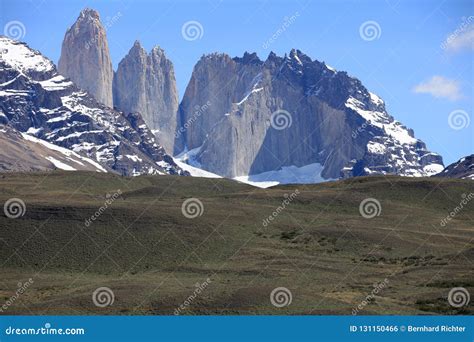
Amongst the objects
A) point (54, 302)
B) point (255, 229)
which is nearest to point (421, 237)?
point (255, 229)

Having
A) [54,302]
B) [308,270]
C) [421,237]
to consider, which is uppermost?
[421,237]

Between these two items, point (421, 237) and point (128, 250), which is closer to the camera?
point (128, 250)

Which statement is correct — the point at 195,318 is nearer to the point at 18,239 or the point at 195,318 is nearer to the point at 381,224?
the point at 18,239

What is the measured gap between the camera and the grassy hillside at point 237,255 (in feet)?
322

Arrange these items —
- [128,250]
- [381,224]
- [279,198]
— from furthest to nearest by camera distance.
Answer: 1. [279,198]
2. [381,224]
3. [128,250]

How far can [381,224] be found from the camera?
548 feet

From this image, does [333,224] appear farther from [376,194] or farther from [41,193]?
[41,193]

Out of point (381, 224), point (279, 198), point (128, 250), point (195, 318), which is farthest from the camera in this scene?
point (279, 198)

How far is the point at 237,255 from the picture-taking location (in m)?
138

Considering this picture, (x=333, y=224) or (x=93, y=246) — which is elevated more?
(x=333, y=224)

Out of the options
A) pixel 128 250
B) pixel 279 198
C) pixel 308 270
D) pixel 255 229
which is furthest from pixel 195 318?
pixel 279 198

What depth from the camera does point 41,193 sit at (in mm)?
197625

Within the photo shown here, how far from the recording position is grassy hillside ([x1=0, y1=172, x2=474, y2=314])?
98.2 m

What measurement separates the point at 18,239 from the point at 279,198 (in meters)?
61.5
